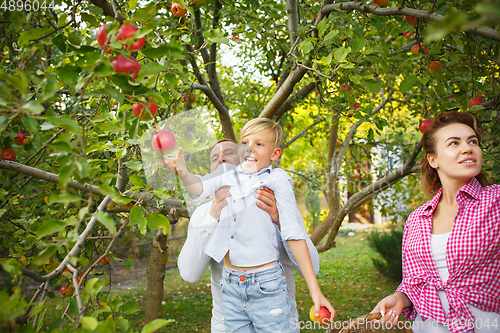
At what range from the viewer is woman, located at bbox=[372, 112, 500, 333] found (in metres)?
1.29

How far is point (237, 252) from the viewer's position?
1.55m

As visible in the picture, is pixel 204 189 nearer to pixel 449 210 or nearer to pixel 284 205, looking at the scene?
pixel 284 205

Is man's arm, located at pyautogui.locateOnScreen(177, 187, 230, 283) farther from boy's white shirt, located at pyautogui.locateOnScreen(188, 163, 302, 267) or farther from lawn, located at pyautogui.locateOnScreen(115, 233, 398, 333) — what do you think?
lawn, located at pyautogui.locateOnScreen(115, 233, 398, 333)

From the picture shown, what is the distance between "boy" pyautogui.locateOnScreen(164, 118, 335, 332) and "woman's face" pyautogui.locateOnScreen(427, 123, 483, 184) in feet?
2.21

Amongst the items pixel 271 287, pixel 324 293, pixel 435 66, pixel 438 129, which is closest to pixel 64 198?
pixel 271 287

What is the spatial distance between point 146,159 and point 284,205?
65 cm

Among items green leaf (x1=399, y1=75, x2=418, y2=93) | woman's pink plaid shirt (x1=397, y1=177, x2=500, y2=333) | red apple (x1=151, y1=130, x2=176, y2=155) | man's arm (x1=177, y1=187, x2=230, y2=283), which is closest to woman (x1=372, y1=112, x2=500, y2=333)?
woman's pink plaid shirt (x1=397, y1=177, x2=500, y2=333)

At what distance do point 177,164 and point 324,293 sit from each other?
487 centimetres

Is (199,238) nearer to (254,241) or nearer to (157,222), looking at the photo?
(254,241)

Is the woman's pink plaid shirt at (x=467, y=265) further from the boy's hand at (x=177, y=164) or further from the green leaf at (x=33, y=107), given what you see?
the green leaf at (x=33, y=107)

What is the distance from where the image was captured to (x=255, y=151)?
5.41 ft

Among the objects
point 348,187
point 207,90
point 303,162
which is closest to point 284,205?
point 207,90

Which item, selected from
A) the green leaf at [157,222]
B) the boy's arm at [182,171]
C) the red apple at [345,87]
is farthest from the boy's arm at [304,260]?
the red apple at [345,87]

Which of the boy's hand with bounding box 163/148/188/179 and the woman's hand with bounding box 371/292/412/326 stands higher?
the boy's hand with bounding box 163/148/188/179
